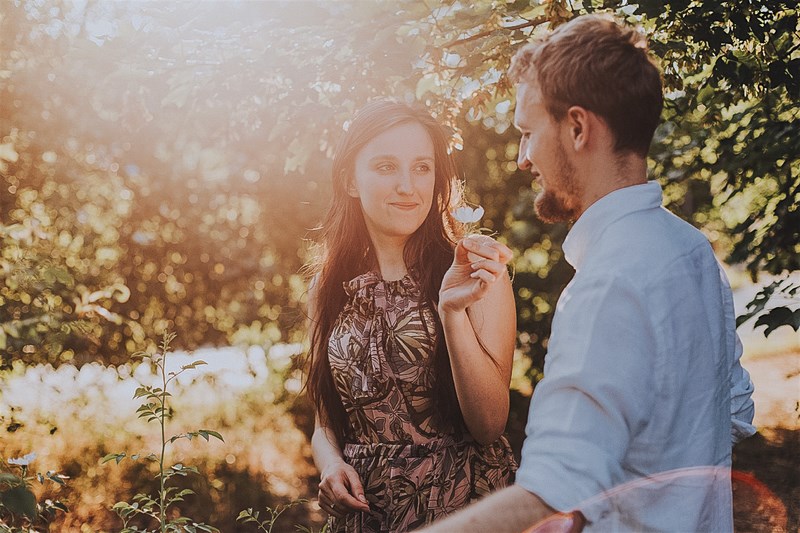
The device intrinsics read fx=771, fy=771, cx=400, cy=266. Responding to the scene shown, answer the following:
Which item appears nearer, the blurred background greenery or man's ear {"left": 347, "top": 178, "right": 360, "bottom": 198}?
man's ear {"left": 347, "top": 178, "right": 360, "bottom": 198}

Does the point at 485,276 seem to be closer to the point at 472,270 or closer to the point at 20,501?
the point at 472,270

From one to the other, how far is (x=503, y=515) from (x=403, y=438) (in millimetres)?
1122

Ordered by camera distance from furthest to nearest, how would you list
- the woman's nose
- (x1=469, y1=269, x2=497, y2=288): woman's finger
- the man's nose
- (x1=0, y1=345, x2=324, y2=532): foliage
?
(x1=0, y1=345, x2=324, y2=532): foliage
the woman's nose
(x1=469, y1=269, x2=497, y2=288): woman's finger
the man's nose

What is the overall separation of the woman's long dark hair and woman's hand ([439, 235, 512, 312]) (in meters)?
0.36

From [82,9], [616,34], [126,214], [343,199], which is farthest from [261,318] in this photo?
[616,34]

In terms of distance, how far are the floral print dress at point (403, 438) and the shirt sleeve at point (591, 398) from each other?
1.03m

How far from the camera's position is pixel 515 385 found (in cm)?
695

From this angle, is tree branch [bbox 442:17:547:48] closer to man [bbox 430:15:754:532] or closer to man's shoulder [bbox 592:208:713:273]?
man [bbox 430:15:754:532]

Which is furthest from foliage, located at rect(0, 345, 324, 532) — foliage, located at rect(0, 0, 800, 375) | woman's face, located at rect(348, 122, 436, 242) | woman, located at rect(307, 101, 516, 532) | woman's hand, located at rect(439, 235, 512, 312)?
woman's hand, located at rect(439, 235, 512, 312)

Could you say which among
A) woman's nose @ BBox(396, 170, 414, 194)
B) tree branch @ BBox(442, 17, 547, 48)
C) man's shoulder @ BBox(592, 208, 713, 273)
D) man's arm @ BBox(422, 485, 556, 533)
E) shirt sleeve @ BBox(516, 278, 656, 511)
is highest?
tree branch @ BBox(442, 17, 547, 48)

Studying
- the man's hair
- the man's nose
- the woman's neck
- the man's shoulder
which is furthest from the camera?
the woman's neck

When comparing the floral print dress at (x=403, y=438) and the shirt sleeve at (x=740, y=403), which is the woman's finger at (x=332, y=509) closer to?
the floral print dress at (x=403, y=438)

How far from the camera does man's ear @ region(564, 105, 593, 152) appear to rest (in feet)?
4.28

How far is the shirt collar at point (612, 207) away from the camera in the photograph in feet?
4.07
